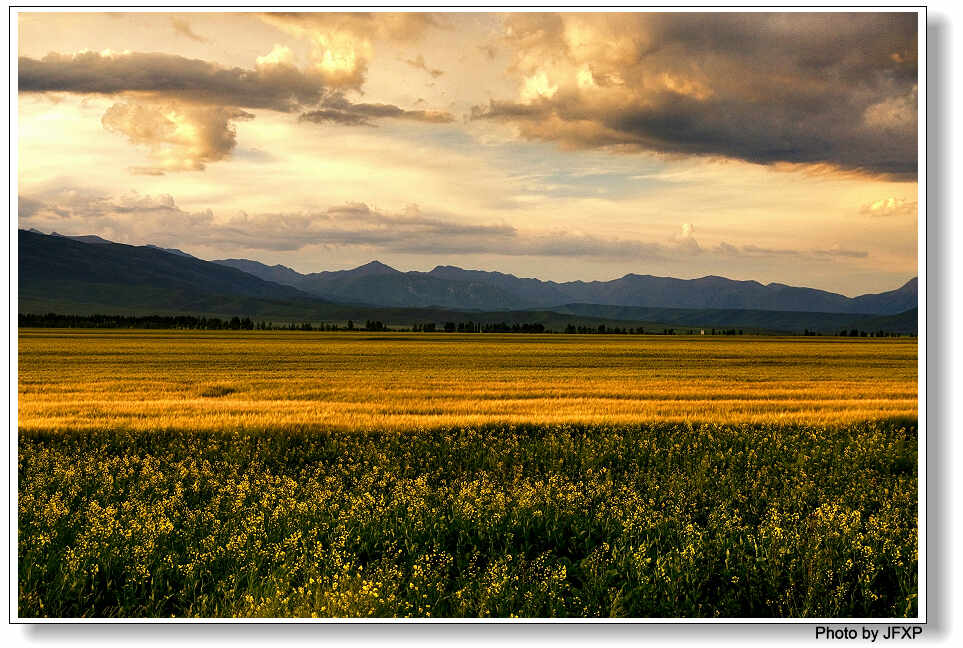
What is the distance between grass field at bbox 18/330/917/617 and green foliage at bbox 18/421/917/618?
1.0 inches

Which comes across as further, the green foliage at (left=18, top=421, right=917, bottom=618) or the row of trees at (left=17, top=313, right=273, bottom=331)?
the row of trees at (left=17, top=313, right=273, bottom=331)

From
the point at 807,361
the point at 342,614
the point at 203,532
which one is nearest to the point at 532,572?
the point at 342,614

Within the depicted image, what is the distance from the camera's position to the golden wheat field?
13617 millimetres

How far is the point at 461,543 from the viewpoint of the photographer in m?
6.43

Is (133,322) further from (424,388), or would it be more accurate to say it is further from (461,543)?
(461,543)

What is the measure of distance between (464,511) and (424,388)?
1657cm

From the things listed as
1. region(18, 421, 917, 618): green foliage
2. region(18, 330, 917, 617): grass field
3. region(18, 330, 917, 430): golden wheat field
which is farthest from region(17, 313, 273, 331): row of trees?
region(18, 421, 917, 618): green foliage

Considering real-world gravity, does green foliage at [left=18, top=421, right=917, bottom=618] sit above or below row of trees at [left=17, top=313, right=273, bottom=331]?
below

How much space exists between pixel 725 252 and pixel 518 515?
594 cm

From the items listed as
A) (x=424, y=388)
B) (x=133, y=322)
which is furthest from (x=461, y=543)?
(x=133, y=322)

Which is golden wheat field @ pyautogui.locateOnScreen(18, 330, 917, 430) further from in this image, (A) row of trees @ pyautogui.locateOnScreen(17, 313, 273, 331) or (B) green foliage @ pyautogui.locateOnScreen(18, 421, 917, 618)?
(A) row of trees @ pyautogui.locateOnScreen(17, 313, 273, 331)

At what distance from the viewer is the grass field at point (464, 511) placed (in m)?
5.66
